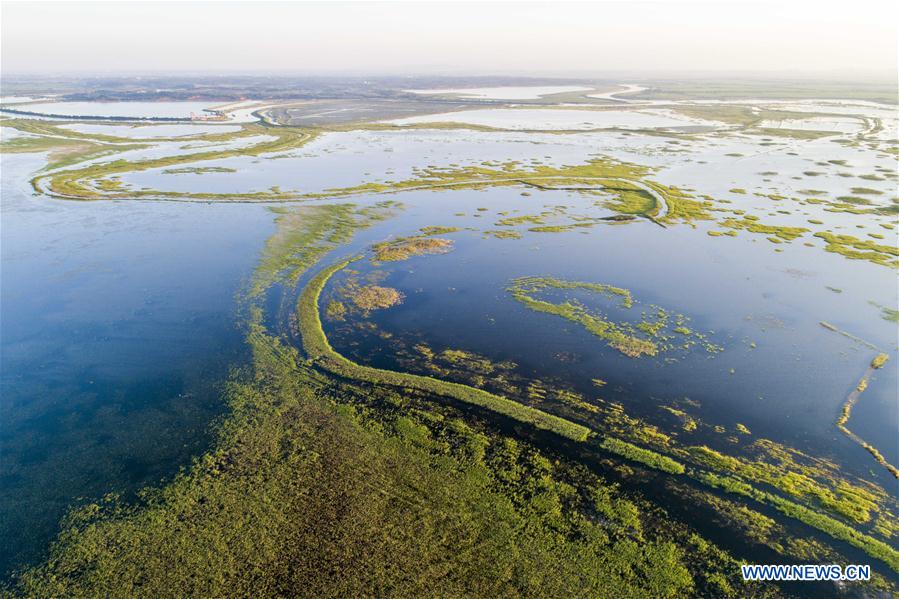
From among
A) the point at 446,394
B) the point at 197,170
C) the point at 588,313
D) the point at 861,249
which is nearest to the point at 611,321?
the point at 588,313

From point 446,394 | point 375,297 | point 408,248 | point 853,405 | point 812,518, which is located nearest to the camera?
point 812,518

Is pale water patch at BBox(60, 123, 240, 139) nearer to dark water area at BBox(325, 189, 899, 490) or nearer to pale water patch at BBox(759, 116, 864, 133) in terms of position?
dark water area at BBox(325, 189, 899, 490)

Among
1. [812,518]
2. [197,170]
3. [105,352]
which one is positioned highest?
[197,170]

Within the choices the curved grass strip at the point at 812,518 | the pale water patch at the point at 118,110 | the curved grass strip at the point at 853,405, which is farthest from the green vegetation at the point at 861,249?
the pale water patch at the point at 118,110

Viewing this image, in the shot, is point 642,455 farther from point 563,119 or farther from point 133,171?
point 563,119

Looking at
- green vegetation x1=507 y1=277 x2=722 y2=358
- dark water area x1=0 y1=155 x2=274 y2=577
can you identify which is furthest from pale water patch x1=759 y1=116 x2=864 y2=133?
dark water area x1=0 y1=155 x2=274 y2=577

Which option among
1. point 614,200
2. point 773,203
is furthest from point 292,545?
point 773,203

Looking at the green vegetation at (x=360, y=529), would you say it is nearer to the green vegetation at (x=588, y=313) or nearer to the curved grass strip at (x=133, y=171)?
the green vegetation at (x=588, y=313)
